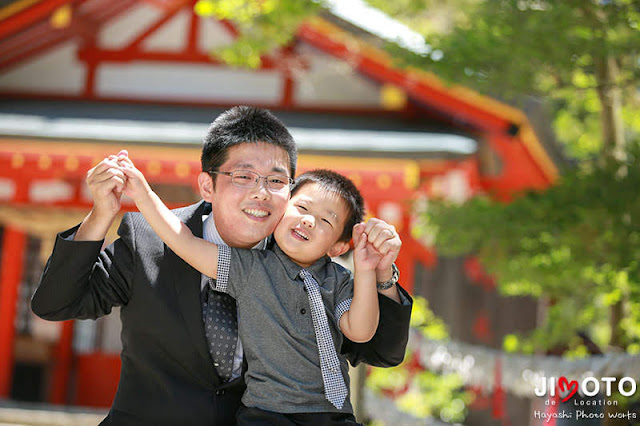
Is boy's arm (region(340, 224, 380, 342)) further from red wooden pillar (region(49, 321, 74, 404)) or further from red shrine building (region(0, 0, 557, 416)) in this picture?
red wooden pillar (region(49, 321, 74, 404))

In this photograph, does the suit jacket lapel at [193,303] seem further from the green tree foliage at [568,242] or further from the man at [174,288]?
the green tree foliage at [568,242]

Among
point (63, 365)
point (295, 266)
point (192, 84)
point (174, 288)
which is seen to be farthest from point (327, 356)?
point (63, 365)

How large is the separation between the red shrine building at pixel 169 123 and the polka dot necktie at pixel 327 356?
4151mm

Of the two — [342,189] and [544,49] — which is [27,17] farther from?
[342,189]

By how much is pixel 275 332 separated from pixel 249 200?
1.29 ft

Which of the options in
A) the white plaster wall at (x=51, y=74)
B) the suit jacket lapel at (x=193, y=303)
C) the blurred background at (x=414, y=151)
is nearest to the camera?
the suit jacket lapel at (x=193, y=303)

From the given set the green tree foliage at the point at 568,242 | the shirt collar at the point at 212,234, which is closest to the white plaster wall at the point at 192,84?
the green tree foliage at the point at 568,242

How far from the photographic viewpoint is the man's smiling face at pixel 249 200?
218 cm

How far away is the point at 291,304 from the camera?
83.6 inches

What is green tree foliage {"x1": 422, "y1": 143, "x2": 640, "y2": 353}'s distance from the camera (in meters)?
3.80

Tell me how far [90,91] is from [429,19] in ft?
19.1

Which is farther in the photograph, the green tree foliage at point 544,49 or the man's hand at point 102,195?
the green tree foliage at point 544,49

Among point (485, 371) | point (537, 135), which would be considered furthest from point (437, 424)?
point (537, 135)

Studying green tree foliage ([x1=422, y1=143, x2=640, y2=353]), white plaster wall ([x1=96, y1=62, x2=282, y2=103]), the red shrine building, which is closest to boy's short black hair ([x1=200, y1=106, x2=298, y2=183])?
green tree foliage ([x1=422, y1=143, x2=640, y2=353])
